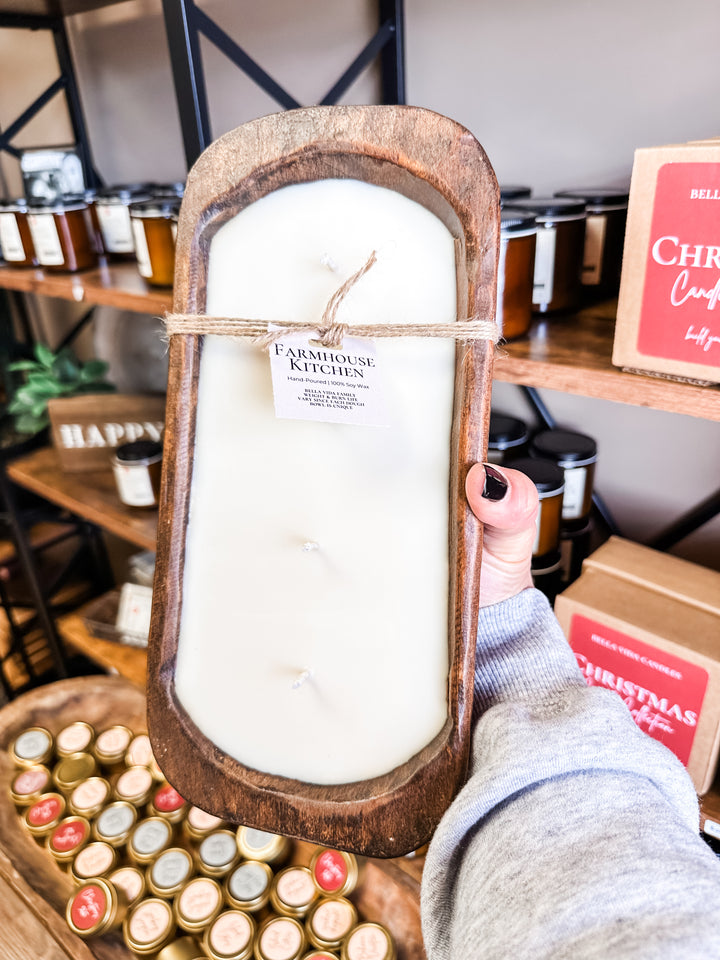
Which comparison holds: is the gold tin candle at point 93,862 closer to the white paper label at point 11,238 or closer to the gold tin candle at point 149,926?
the gold tin candle at point 149,926

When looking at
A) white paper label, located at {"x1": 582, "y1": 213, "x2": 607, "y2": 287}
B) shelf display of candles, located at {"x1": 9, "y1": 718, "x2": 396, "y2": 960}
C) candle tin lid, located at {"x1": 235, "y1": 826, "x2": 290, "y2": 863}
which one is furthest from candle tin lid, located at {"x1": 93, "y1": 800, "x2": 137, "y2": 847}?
white paper label, located at {"x1": 582, "y1": 213, "x2": 607, "y2": 287}

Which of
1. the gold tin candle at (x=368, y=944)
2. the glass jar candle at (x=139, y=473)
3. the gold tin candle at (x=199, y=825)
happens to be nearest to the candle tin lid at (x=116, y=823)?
the gold tin candle at (x=199, y=825)

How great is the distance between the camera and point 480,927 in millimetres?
407

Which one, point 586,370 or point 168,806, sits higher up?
point 586,370

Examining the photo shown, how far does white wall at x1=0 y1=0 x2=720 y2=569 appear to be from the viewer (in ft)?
2.61

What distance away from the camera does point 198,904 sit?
3.37 ft

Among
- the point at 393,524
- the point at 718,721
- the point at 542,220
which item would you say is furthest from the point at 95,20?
the point at 718,721

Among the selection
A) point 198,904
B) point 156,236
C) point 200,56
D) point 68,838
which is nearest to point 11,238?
point 156,236

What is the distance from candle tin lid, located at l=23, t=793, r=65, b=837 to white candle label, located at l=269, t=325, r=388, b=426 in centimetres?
109

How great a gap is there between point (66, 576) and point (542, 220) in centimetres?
170

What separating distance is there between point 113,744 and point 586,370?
119 centimetres

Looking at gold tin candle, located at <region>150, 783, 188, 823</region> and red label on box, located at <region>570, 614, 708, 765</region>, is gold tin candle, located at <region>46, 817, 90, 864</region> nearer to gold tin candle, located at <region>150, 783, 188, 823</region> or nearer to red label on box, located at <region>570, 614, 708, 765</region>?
gold tin candle, located at <region>150, 783, 188, 823</region>

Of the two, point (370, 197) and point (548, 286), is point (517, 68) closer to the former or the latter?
point (548, 286)

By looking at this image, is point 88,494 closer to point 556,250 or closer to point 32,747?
point 32,747
